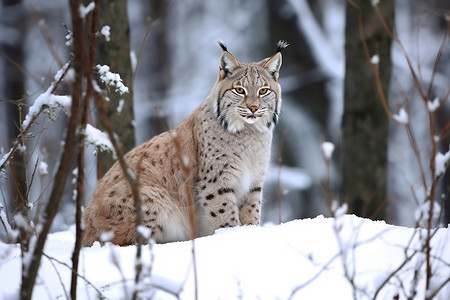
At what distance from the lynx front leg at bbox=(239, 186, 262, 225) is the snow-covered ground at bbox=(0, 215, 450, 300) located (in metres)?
1.58

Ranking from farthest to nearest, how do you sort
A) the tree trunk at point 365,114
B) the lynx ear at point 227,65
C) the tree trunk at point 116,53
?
the tree trunk at point 365,114
the tree trunk at point 116,53
the lynx ear at point 227,65

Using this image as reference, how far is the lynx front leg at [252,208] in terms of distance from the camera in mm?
5781

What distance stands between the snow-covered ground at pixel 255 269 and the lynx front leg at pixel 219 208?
142 centimetres

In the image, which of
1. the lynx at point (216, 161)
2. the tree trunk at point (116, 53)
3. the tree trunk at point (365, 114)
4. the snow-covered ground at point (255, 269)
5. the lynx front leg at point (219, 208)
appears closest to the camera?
the snow-covered ground at point (255, 269)

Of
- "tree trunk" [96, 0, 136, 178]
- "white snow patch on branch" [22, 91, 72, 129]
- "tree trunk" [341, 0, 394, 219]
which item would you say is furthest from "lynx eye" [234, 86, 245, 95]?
"tree trunk" [341, 0, 394, 219]

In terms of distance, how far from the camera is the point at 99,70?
11.7 ft

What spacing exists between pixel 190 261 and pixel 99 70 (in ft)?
3.50

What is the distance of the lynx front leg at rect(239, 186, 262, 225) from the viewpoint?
19.0 feet

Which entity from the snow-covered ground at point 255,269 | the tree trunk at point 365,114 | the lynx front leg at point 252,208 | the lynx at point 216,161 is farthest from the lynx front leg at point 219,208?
the tree trunk at point 365,114

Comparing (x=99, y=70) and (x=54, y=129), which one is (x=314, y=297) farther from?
(x=54, y=129)

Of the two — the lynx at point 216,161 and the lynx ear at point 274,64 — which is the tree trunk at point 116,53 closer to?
the lynx at point 216,161

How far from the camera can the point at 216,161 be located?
18.5 feet

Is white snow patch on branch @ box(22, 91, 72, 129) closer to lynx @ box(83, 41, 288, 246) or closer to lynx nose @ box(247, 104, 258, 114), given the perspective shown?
lynx @ box(83, 41, 288, 246)

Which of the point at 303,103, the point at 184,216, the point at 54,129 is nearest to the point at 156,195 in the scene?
the point at 184,216
